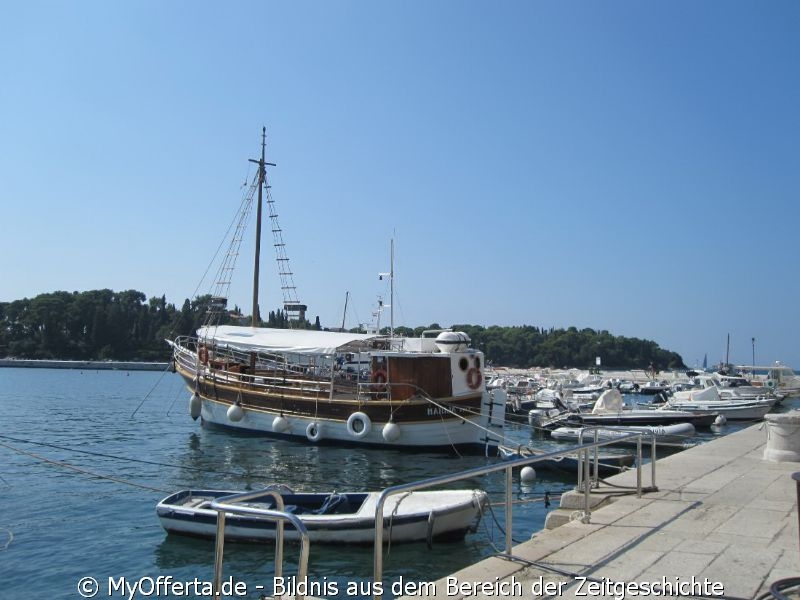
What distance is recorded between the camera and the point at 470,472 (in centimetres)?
670

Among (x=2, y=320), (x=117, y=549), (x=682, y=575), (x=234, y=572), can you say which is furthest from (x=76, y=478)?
(x=2, y=320)

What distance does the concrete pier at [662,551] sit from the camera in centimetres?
617

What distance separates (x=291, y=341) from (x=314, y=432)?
14.1 ft

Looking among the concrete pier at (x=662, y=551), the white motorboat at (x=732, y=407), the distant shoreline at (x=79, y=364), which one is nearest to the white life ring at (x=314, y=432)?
the concrete pier at (x=662, y=551)

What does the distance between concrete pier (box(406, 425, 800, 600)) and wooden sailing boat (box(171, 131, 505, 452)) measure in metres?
13.4

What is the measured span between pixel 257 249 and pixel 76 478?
71.6 feet

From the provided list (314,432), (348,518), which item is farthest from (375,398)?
(348,518)

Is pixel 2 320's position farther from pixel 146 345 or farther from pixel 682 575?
pixel 682 575

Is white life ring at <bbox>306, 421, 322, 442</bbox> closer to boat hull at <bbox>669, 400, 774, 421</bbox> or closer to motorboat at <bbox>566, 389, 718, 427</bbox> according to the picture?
motorboat at <bbox>566, 389, 718, 427</bbox>

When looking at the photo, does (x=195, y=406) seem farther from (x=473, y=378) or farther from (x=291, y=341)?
(x=473, y=378)

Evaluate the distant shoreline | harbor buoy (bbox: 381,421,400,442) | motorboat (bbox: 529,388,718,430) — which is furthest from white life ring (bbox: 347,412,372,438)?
the distant shoreline

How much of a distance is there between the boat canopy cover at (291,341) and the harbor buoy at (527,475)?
10566 mm

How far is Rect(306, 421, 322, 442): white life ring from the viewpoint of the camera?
88.3 ft

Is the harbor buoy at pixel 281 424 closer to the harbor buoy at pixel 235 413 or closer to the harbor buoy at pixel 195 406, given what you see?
the harbor buoy at pixel 235 413
